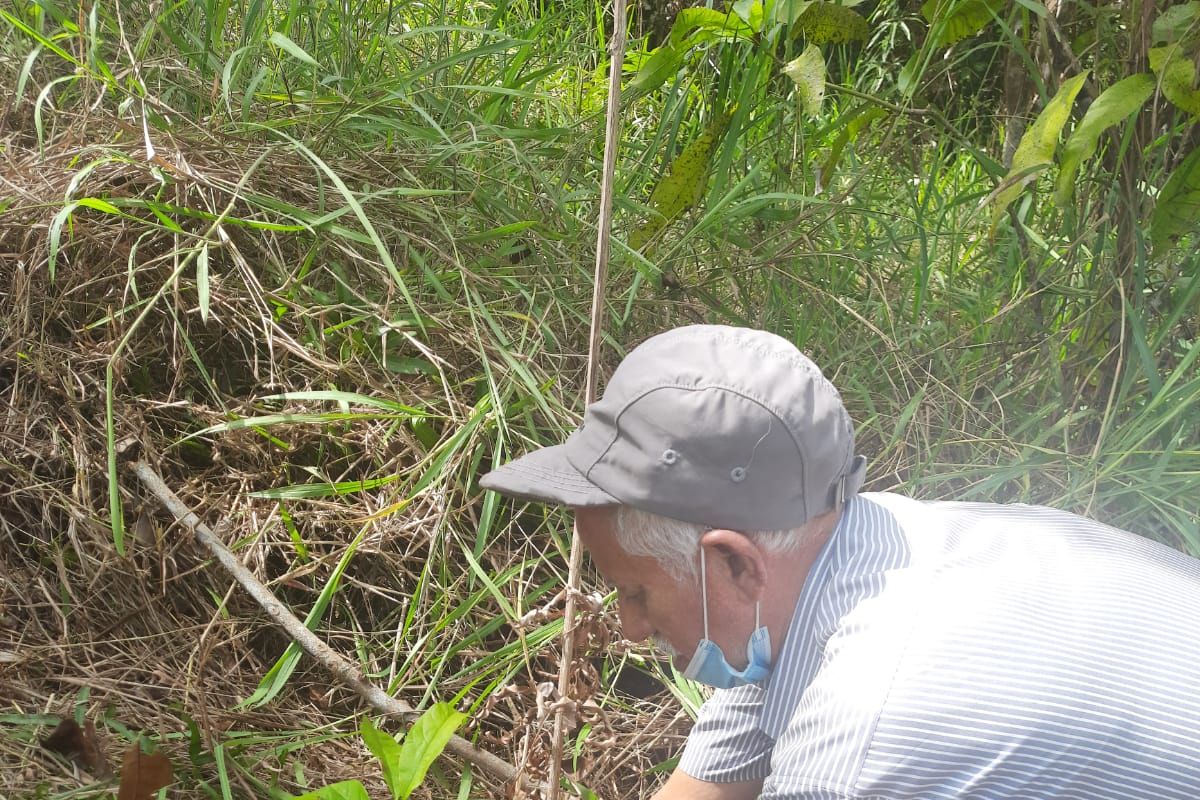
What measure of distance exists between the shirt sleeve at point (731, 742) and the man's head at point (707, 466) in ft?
0.83

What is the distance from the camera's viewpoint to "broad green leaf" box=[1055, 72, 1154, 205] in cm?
182

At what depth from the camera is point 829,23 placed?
2.11 metres

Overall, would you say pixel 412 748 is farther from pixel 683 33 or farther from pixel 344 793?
pixel 683 33

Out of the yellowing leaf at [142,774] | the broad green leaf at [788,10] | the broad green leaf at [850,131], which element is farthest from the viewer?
the broad green leaf at [850,131]

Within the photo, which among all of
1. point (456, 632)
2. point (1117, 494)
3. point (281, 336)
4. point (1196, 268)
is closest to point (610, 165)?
point (456, 632)

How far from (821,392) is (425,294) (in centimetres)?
120

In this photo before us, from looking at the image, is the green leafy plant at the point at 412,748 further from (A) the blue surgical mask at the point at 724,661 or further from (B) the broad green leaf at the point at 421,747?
(A) the blue surgical mask at the point at 724,661

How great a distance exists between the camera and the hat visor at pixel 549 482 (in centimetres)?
133

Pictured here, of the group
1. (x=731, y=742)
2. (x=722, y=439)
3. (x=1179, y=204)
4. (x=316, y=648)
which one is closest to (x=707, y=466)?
(x=722, y=439)

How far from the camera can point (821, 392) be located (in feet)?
4.28

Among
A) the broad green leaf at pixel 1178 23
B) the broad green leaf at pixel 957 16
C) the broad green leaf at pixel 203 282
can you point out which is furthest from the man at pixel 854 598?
the broad green leaf at pixel 957 16

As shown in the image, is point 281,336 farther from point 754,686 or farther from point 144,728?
point 754,686

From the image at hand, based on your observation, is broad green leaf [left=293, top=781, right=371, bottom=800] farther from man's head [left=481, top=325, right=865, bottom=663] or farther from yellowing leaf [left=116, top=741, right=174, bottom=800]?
man's head [left=481, top=325, right=865, bottom=663]

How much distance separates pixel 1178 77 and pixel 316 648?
5.53ft
